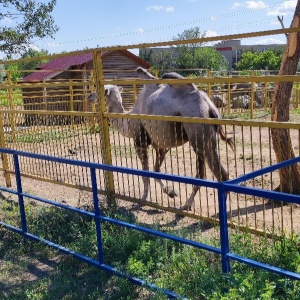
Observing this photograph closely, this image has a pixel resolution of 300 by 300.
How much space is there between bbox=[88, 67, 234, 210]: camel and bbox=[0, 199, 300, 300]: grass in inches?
36.0

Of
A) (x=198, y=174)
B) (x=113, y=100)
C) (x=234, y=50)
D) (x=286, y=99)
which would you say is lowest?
(x=198, y=174)

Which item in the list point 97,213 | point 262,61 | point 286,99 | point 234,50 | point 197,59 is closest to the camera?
point 97,213

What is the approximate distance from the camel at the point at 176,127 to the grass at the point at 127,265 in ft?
3.00

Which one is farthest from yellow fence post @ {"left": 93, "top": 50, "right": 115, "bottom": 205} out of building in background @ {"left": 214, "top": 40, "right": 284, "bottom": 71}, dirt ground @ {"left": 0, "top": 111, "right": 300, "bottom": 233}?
building in background @ {"left": 214, "top": 40, "right": 284, "bottom": 71}

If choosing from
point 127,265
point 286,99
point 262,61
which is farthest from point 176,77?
point 262,61

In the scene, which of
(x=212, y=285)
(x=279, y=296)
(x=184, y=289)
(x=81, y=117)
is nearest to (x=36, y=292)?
(x=184, y=289)

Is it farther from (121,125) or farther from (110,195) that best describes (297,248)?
(121,125)

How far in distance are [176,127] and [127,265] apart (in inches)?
90.1

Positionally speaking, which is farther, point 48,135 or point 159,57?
point 159,57

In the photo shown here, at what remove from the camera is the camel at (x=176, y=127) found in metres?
5.84

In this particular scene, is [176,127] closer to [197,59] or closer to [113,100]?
[113,100]

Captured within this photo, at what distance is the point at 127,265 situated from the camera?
14.8 ft

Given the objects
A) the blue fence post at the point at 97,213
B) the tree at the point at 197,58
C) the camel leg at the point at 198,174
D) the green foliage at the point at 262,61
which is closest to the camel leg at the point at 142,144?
the camel leg at the point at 198,174

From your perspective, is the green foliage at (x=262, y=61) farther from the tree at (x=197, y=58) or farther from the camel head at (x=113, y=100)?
the camel head at (x=113, y=100)
